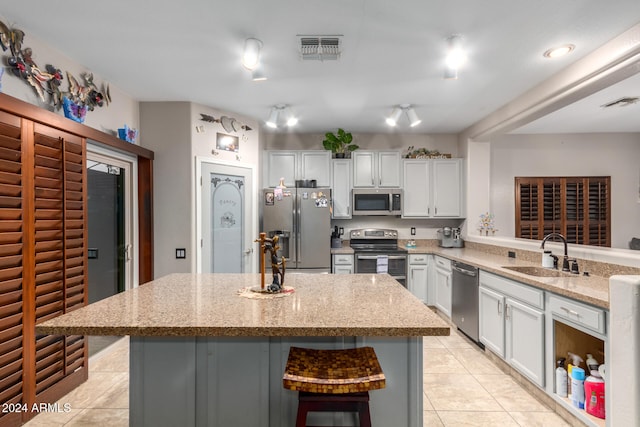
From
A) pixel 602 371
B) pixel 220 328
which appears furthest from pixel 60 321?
pixel 602 371

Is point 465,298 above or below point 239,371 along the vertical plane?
below

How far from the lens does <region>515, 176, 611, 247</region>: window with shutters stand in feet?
16.5

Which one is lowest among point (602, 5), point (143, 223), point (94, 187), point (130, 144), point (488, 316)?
point (488, 316)

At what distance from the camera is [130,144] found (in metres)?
3.36

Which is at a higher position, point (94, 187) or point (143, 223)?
point (94, 187)

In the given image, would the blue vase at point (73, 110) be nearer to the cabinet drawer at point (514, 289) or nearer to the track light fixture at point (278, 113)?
the track light fixture at point (278, 113)

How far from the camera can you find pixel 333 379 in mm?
1310

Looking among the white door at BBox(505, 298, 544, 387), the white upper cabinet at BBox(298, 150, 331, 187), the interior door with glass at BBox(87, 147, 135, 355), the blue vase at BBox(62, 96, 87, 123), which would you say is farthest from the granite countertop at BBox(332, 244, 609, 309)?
the blue vase at BBox(62, 96, 87, 123)

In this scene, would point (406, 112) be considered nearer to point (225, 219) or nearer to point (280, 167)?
point (280, 167)

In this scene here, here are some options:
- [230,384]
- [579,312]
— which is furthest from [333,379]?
[579,312]

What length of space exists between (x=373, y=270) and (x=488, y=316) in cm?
169

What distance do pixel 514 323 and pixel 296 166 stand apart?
10.6ft

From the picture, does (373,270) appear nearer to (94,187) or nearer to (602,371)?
(602,371)

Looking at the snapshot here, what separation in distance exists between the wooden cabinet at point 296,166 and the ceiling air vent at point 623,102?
327 cm
